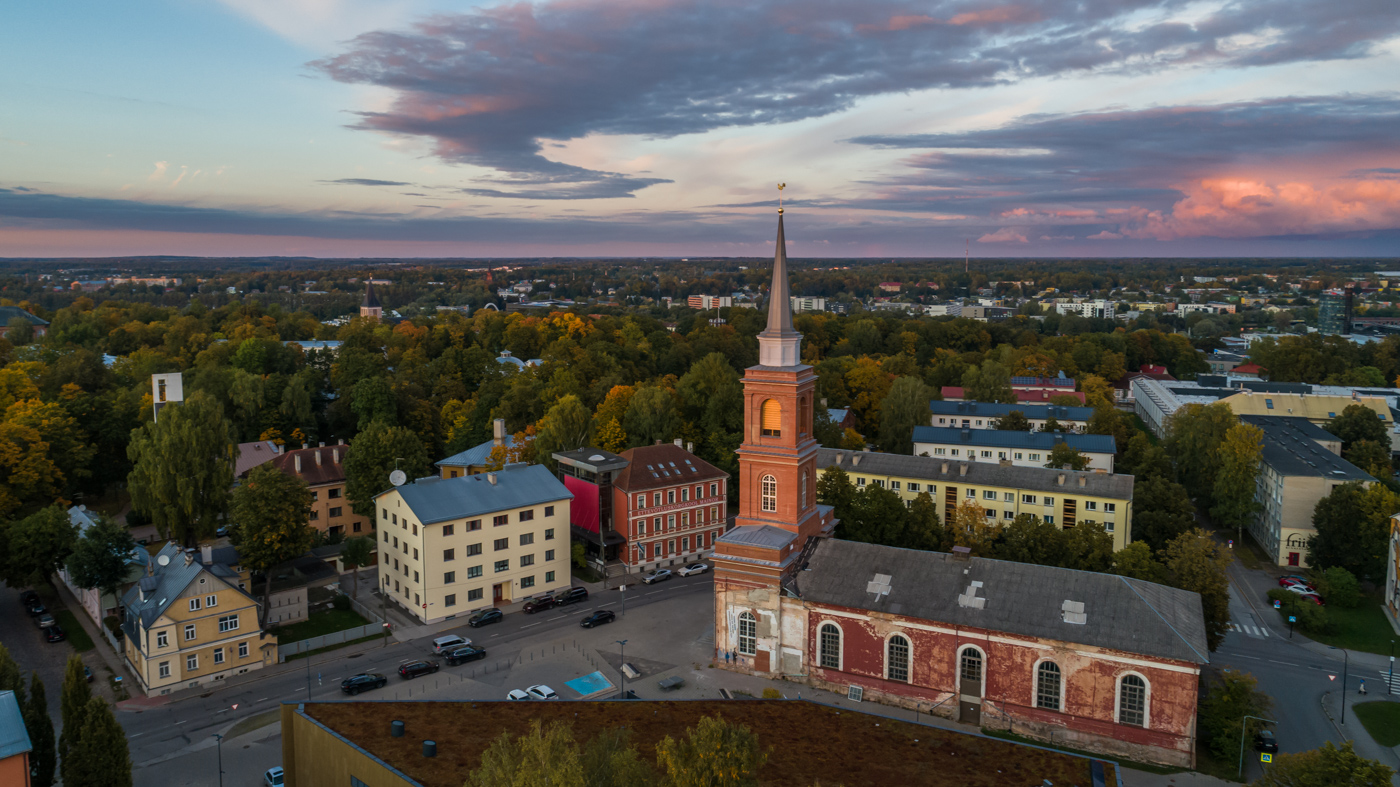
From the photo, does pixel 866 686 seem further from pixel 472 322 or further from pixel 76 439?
pixel 472 322

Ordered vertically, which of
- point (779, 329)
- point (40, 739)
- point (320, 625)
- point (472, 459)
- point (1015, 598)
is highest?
point (779, 329)

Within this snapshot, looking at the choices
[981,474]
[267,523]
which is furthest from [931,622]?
[267,523]

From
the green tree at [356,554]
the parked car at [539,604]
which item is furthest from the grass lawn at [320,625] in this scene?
the parked car at [539,604]

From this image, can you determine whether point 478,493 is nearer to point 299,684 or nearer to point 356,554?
point 356,554

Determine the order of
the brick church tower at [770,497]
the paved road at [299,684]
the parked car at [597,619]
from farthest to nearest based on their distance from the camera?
the parked car at [597,619] < the brick church tower at [770,497] < the paved road at [299,684]

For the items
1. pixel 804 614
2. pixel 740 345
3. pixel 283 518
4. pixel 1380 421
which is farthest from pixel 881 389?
pixel 283 518

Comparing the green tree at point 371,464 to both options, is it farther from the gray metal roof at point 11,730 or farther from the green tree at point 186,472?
the gray metal roof at point 11,730
